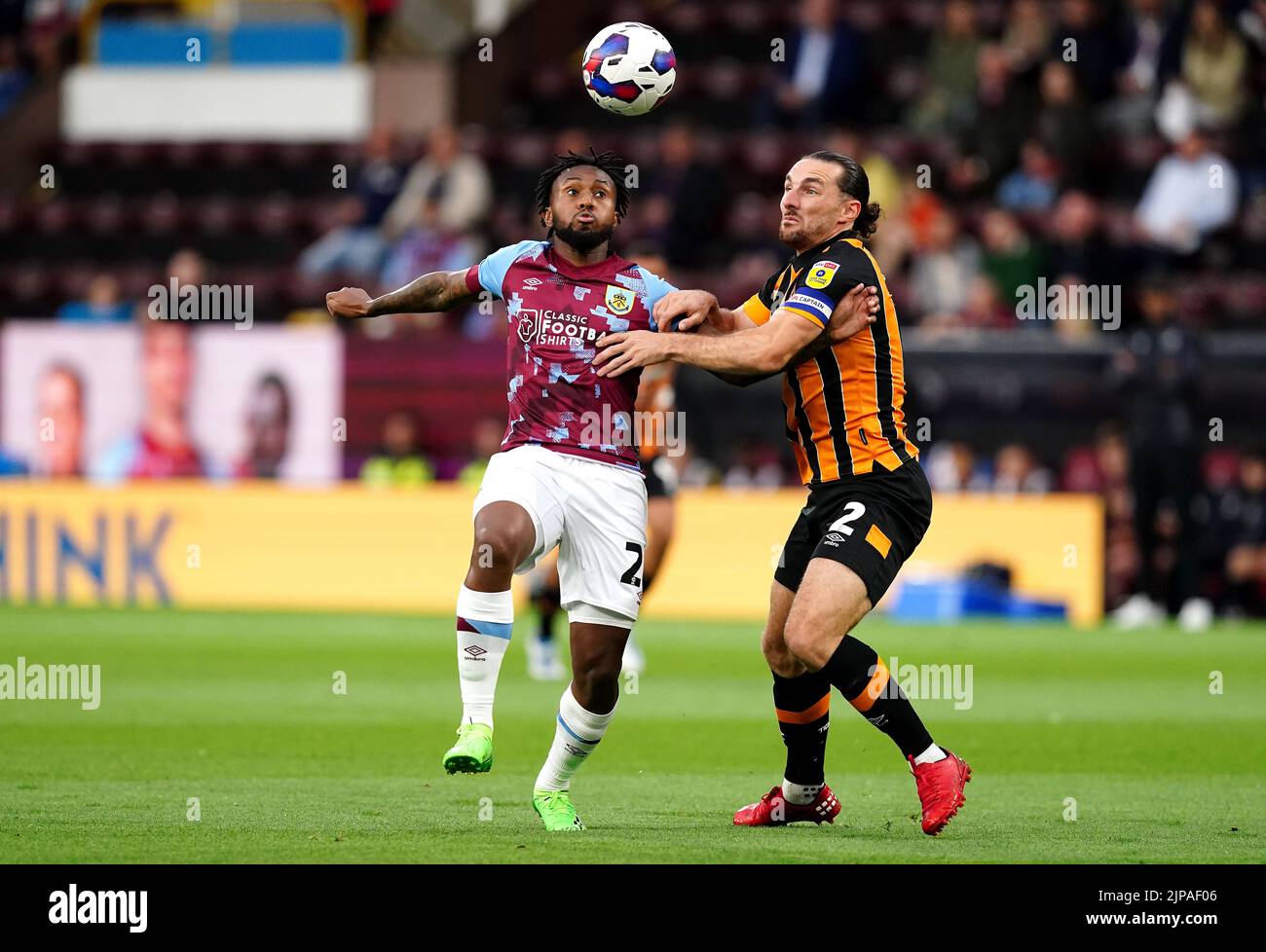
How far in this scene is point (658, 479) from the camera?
523 inches

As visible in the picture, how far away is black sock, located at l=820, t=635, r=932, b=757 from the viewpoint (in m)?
7.86

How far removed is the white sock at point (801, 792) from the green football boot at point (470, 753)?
133cm

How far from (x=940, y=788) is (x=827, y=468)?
1.28 metres

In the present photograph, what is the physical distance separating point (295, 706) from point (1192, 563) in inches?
361

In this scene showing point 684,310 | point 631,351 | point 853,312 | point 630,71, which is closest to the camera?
point 631,351

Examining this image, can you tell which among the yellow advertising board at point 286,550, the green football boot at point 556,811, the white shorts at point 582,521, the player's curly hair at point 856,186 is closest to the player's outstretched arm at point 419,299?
the white shorts at point 582,521

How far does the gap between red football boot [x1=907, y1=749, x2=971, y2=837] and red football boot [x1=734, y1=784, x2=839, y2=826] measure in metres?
0.45

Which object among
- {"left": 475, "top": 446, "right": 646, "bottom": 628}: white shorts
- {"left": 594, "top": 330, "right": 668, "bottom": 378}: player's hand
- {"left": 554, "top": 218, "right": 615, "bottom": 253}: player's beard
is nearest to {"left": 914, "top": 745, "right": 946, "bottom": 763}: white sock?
{"left": 475, "top": 446, "right": 646, "bottom": 628}: white shorts

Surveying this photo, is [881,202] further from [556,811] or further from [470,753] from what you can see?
[470,753]

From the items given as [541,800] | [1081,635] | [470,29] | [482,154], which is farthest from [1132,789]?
[470,29]

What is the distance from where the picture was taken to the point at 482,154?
23.6 metres

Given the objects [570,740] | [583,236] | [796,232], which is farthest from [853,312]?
[570,740]

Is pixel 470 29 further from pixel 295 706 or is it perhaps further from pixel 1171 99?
pixel 295 706

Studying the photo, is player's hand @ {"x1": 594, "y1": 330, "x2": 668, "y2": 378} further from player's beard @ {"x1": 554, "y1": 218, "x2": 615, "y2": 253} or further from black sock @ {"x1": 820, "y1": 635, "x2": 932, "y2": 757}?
black sock @ {"x1": 820, "y1": 635, "x2": 932, "y2": 757}
